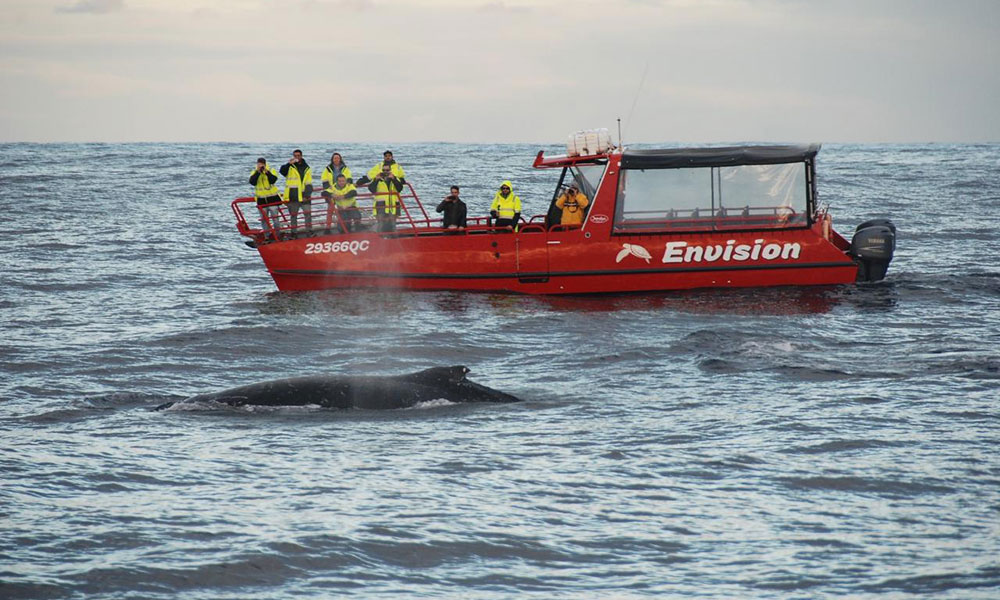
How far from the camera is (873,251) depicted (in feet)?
71.8

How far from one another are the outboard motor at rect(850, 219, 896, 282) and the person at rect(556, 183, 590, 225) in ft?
17.9

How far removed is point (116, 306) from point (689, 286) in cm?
1092

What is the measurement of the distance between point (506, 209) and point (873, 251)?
7183 millimetres

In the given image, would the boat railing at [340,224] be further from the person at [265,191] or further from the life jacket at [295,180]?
the life jacket at [295,180]

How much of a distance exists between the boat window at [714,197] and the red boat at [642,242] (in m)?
0.02

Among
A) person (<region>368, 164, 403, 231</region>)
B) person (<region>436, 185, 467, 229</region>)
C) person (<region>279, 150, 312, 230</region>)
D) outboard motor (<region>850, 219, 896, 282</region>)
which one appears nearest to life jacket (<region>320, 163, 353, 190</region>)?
person (<region>279, 150, 312, 230</region>)

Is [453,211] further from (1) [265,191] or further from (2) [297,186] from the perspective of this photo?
(1) [265,191]

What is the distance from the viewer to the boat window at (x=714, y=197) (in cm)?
2134

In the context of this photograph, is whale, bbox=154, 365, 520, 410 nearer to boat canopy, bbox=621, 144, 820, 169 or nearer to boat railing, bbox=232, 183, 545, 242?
boat railing, bbox=232, 183, 545, 242

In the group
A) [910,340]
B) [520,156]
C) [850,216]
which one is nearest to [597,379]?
[910,340]

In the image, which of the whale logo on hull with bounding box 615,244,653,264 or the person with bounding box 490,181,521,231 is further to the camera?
the person with bounding box 490,181,521,231

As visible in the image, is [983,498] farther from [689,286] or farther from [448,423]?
[689,286]

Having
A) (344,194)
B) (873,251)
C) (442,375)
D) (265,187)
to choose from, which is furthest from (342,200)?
(873,251)

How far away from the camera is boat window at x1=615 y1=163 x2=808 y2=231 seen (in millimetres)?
21344
